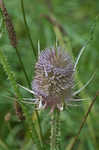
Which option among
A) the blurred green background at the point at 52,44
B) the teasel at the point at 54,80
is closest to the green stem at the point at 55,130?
the teasel at the point at 54,80

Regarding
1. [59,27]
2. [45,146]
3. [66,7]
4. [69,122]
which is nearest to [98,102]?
[69,122]

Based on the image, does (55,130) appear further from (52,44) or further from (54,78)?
(52,44)

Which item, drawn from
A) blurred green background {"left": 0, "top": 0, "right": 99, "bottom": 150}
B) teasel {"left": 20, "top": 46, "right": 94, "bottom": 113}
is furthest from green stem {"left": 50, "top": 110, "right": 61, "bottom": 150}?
blurred green background {"left": 0, "top": 0, "right": 99, "bottom": 150}

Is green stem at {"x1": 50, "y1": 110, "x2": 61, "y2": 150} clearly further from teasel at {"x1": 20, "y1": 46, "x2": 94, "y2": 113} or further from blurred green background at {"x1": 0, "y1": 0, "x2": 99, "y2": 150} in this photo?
blurred green background at {"x1": 0, "y1": 0, "x2": 99, "y2": 150}

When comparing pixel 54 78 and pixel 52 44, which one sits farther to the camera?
pixel 52 44

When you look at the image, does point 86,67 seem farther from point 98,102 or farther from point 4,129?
point 4,129

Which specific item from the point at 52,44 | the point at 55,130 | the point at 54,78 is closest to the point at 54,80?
the point at 54,78
